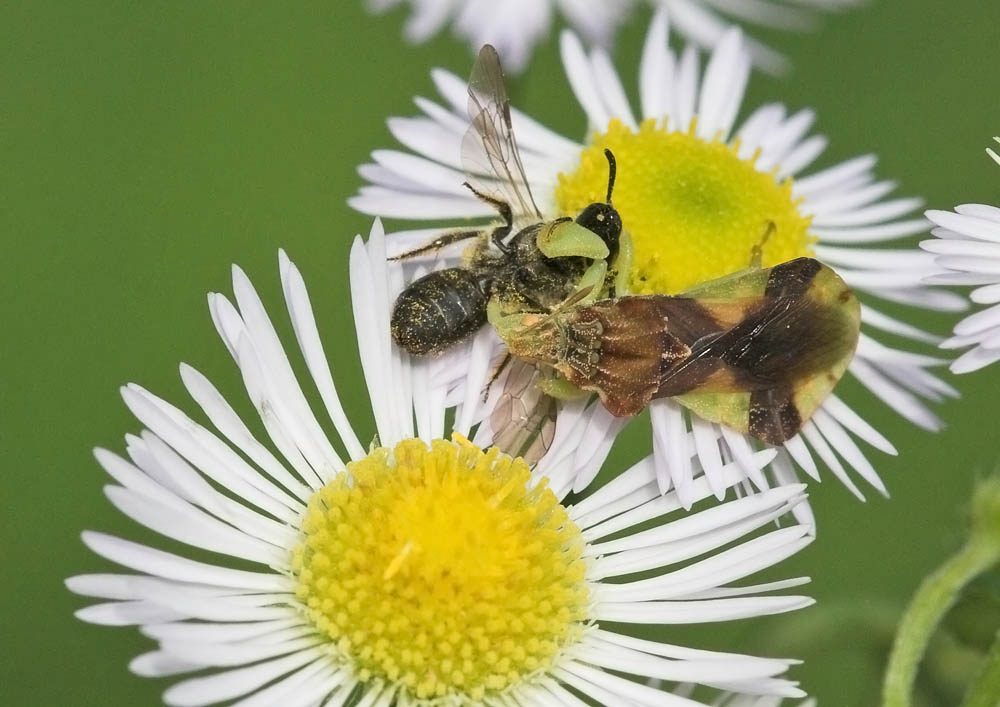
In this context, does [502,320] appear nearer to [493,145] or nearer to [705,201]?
[493,145]

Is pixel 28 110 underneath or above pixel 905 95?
above

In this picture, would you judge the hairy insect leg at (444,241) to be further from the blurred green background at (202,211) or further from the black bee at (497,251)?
the blurred green background at (202,211)

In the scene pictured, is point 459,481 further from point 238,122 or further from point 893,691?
point 238,122

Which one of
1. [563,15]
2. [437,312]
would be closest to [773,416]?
[437,312]

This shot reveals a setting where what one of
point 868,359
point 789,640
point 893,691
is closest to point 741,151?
point 868,359

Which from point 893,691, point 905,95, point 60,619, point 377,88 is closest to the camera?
point 893,691

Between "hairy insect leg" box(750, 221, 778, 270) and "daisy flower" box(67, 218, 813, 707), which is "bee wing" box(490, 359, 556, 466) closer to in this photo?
"daisy flower" box(67, 218, 813, 707)

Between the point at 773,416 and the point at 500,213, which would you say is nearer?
the point at 773,416
